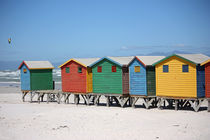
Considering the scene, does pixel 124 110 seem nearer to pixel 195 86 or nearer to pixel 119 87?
pixel 119 87

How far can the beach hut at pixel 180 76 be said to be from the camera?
23.2 metres

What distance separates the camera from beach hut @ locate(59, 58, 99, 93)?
94.8 feet

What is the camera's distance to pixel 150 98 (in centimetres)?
2689

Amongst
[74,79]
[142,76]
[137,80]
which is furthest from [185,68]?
[74,79]

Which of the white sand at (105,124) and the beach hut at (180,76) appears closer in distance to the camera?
the white sand at (105,124)

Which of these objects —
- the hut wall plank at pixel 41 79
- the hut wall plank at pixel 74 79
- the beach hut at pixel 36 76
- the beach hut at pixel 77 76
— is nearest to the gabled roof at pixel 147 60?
the beach hut at pixel 77 76

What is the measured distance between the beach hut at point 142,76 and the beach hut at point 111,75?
Result: 25.3 inches

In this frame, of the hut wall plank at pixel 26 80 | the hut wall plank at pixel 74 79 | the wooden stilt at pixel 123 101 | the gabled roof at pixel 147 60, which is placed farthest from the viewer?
the hut wall plank at pixel 26 80

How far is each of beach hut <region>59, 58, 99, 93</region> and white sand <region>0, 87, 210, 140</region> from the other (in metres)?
2.85

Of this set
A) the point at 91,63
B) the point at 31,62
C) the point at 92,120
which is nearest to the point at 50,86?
the point at 31,62

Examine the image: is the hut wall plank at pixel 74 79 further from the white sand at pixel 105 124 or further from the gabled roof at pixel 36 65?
the gabled roof at pixel 36 65

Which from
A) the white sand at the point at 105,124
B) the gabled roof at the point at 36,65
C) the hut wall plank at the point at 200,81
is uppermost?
the gabled roof at the point at 36,65

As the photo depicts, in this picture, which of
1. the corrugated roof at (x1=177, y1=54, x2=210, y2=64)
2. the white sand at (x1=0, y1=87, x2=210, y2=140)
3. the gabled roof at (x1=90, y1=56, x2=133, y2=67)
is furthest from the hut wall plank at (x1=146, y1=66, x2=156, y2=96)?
the corrugated roof at (x1=177, y1=54, x2=210, y2=64)

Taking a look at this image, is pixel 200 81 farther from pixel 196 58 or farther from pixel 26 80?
pixel 26 80
